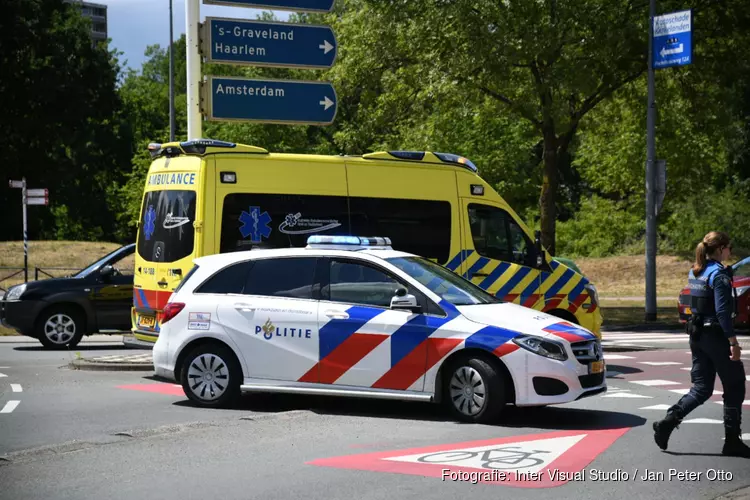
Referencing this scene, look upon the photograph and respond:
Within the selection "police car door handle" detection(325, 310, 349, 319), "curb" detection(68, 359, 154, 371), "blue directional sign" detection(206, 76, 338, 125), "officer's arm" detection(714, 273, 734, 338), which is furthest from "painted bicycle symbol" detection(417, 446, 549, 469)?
"blue directional sign" detection(206, 76, 338, 125)

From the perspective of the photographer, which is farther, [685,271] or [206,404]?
[685,271]

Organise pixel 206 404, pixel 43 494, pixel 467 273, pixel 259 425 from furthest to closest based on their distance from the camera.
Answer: pixel 467 273, pixel 206 404, pixel 259 425, pixel 43 494

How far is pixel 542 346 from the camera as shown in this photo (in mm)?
9703

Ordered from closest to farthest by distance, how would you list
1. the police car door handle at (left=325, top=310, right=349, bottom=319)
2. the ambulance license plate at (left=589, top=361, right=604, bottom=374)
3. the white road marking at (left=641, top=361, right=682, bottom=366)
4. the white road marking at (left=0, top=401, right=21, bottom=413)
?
the ambulance license plate at (left=589, top=361, right=604, bottom=374) < the police car door handle at (left=325, top=310, right=349, bottom=319) < the white road marking at (left=0, top=401, right=21, bottom=413) < the white road marking at (left=641, top=361, right=682, bottom=366)

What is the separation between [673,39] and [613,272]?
17.3 m

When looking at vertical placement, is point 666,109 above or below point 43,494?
above

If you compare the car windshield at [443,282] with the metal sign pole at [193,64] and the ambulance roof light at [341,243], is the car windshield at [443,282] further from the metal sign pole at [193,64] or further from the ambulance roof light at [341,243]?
the metal sign pole at [193,64]

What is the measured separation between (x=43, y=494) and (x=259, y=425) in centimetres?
284

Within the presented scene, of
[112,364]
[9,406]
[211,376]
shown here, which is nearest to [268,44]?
[112,364]

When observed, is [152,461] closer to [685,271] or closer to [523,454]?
[523,454]

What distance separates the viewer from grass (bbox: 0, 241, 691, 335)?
2762 centimetres

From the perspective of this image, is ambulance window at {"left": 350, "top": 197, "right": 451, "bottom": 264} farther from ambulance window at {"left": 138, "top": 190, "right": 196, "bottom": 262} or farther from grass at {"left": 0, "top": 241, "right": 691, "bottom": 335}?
grass at {"left": 0, "top": 241, "right": 691, "bottom": 335}

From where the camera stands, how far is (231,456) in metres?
8.23

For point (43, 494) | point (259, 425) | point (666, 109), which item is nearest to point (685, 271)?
point (666, 109)
